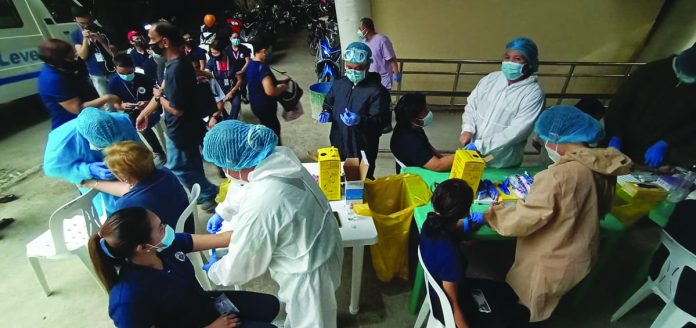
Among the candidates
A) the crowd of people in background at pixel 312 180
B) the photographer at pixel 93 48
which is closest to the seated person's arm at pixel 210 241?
the crowd of people in background at pixel 312 180

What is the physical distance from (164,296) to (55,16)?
6460 mm

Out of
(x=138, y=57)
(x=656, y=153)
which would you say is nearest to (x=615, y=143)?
(x=656, y=153)

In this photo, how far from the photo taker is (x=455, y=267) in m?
1.45

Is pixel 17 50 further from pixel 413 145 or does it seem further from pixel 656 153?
pixel 656 153

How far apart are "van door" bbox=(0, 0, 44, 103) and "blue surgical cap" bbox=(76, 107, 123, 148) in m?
3.69

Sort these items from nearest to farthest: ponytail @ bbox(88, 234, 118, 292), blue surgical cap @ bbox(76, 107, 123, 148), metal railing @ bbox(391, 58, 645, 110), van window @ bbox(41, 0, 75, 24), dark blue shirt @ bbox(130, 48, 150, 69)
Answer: ponytail @ bbox(88, 234, 118, 292) < blue surgical cap @ bbox(76, 107, 123, 148) < dark blue shirt @ bbox(130, 48, 150, 69) < metal railing @ bbox(391, 58, 645, 110) < van window @ bbox(41, 0, 75, 24)

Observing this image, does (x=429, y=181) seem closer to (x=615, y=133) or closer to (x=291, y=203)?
(x=291, y=203)

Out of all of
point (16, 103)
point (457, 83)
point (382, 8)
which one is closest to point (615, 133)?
point (457, 83)

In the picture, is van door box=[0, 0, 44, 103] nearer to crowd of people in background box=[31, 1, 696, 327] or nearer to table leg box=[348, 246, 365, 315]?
crowd of people in background box=[31, 1, 696, 327]

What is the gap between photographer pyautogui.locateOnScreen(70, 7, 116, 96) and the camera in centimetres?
403

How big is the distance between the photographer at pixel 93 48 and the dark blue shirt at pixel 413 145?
4364mm

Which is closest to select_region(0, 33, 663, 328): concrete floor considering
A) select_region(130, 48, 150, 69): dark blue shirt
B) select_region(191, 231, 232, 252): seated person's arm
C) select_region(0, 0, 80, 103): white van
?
select_region(191, 231, 232, 252): seated person's arm

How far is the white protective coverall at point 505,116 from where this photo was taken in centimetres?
236

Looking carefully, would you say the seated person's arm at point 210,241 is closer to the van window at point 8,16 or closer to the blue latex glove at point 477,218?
the blue latex glove at point 477,218
